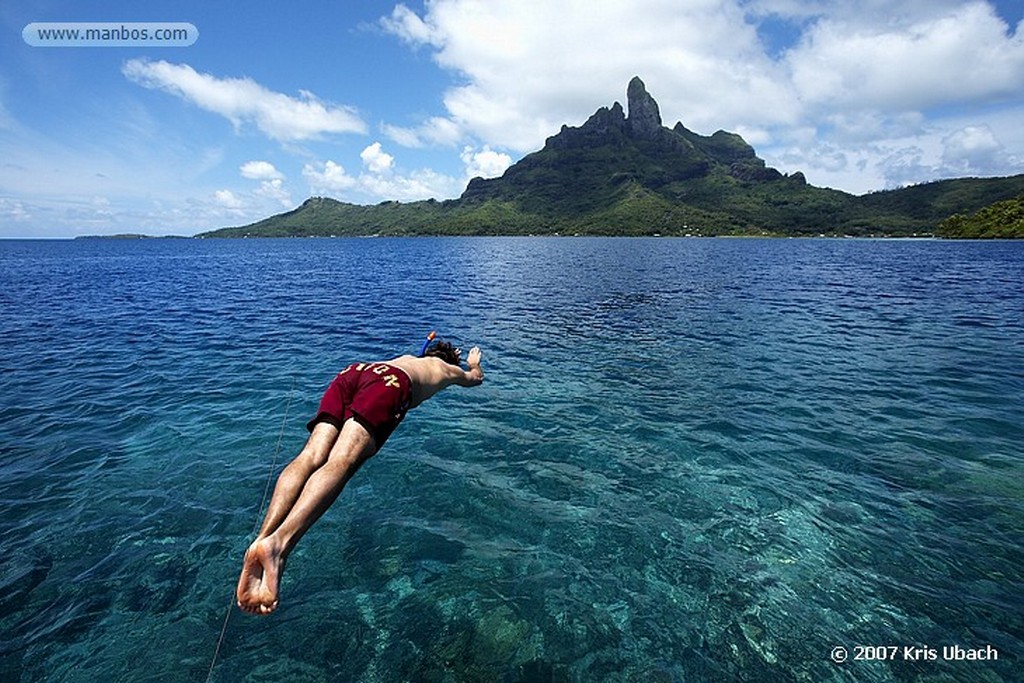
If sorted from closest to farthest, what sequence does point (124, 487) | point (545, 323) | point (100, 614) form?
1. point (100, 614)
2. point (124, 487)
3. point (545, 323)

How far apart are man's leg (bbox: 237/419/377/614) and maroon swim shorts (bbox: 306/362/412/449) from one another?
0.18m

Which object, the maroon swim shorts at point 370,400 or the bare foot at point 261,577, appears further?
the maroon swim shorts at point 370,400

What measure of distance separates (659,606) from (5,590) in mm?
12439

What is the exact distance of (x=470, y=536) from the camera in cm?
1038

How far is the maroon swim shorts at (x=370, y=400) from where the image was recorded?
7.04m

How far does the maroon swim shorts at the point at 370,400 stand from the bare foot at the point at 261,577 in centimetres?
186

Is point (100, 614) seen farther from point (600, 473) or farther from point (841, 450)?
point (841, 450)

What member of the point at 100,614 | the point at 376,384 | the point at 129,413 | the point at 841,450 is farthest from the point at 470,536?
the point at 129,413

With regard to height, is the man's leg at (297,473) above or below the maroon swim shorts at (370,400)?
below

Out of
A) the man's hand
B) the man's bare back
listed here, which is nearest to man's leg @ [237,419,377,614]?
the man's bare back

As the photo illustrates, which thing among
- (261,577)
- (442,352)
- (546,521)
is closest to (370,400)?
(261,577)

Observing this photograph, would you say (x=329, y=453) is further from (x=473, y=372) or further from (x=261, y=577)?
(x=473, y=372)

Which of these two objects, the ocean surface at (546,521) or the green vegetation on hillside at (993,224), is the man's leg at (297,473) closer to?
the ocean surface at (546,521)

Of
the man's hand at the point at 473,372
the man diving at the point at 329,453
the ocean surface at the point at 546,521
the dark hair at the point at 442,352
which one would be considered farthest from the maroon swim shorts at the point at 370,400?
the ocean surface at the point at 546,521
